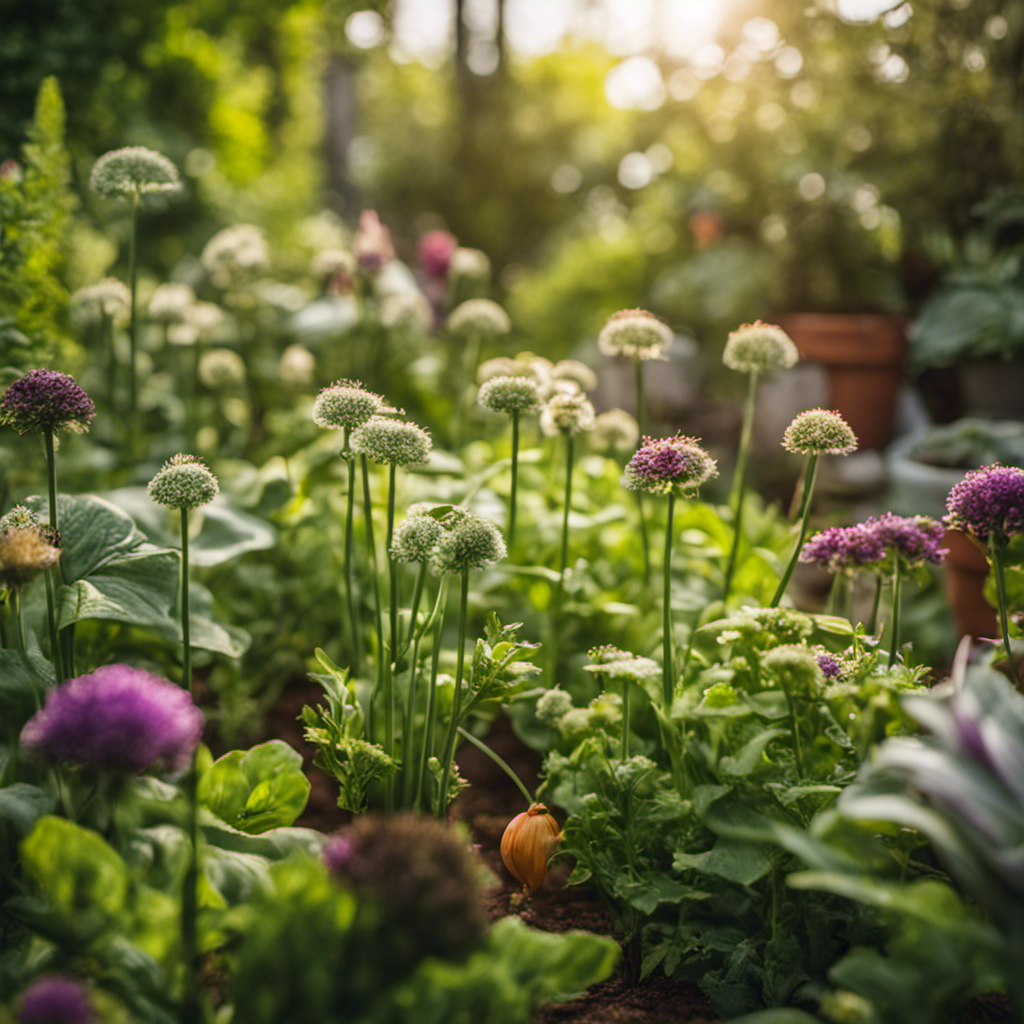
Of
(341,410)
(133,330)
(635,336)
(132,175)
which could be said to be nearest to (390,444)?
(341,410)

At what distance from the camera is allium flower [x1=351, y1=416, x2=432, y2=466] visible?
53.1 inches

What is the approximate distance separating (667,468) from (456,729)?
1.75 feet

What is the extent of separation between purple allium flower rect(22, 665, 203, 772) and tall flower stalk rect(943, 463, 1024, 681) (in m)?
1.07

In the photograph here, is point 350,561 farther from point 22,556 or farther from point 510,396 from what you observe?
point 22,556

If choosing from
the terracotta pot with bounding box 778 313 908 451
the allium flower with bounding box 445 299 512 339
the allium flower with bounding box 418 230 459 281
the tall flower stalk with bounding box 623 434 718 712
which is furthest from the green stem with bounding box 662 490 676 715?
the allium flower with bounding box 418 230 459 281

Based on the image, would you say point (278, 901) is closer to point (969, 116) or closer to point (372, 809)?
point (372, 809)

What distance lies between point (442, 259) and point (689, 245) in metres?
1.45

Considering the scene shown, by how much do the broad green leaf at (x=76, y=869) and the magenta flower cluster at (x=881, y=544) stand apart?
1032mm

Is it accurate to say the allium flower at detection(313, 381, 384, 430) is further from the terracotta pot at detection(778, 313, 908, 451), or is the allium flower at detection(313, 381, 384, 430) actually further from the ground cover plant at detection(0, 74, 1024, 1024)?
the terracotta pot at detection(778, 313, 908, 451)

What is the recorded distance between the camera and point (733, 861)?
4.01 ft

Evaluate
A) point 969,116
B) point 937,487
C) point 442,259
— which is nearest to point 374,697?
point 937,487

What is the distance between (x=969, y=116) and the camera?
3.65 m

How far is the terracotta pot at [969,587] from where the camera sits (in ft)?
7.39

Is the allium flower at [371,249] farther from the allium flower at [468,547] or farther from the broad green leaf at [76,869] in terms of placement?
the broad green leaf at [76,869]
